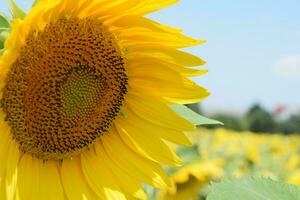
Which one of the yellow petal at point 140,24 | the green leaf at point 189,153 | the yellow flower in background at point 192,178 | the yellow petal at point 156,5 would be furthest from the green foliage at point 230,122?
the yellow petal at point 156,5

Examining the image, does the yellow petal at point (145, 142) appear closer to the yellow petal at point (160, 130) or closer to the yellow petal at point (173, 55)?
the yellow petal at point (160, 130)

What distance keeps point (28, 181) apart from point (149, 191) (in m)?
0.98

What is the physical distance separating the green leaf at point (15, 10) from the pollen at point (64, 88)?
19 cm

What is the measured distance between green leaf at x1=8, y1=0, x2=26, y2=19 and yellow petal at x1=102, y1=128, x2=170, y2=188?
0.72 meters

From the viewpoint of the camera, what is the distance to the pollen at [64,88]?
2158 mm

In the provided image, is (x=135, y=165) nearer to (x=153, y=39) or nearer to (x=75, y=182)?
(x=75, y=182)

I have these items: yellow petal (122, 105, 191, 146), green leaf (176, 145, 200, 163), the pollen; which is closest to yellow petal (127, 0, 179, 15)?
the pollen

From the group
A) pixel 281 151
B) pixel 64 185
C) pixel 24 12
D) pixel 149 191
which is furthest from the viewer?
pixel 281 151

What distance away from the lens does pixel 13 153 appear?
7.29 feet

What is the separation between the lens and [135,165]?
2410 mm

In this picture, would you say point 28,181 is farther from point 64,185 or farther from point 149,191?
point 149,191

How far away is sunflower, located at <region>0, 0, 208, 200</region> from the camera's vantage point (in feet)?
7.04

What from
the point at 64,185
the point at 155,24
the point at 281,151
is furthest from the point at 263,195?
the point at 281,151

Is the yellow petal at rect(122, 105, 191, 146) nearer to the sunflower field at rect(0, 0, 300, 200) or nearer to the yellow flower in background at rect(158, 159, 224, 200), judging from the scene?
the sunflower field at rect(0, 0, 300, 200)
